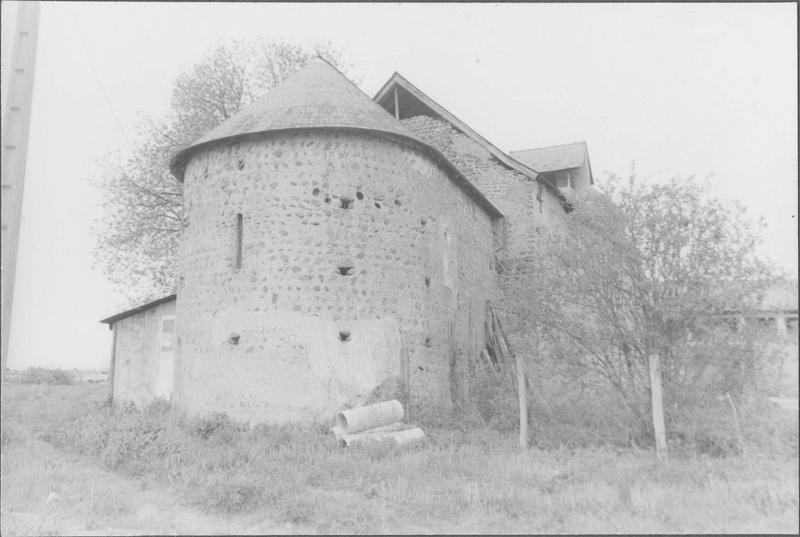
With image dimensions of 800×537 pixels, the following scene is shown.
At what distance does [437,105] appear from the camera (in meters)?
20.4

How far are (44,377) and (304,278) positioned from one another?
88.2ft

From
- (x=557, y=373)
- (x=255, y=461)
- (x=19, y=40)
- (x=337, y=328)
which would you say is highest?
(x=19, y=40)

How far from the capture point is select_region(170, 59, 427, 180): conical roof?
12.3m

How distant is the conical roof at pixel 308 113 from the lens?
40.5 ft

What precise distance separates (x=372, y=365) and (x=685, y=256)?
18.8ft

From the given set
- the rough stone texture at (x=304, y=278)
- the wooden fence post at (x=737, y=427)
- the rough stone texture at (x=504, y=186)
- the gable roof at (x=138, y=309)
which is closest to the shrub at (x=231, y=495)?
the rough stone texture at (x=304, y=278)

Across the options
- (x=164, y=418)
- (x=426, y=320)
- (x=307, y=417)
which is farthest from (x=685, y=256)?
(x=164, y=418)

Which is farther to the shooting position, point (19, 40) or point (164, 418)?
point (164, 418)

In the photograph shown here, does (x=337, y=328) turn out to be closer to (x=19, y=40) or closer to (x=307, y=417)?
(x=307, y=417)

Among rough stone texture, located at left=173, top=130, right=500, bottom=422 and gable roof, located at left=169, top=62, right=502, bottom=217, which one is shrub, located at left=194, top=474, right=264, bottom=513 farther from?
gable roof, located at left=169, top=62, right=502, bottom=217

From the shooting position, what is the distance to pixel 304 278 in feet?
38.5

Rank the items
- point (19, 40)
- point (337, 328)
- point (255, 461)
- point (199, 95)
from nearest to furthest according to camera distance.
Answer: point (19, 40) < point (255, 461) < point (337, 328) < point (199, 95)

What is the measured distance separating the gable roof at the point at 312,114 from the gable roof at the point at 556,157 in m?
9.46

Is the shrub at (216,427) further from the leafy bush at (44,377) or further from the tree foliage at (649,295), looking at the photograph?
the leafy bush at (44,377)
